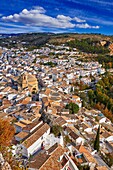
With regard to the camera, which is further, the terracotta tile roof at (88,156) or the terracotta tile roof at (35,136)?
the terracotta tile roof at (88,156)

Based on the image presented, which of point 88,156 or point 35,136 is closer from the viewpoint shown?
point 35,136

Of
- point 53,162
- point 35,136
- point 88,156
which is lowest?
point 88,156

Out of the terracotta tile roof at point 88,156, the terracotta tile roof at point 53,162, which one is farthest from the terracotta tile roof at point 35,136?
the terracotta tile roof at point 88,156

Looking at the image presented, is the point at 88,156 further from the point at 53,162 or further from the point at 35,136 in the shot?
the point at 53,162

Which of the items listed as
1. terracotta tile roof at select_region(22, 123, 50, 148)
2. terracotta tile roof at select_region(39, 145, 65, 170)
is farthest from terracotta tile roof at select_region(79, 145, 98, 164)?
terracotta tile roof at select_region(22, 123, 50, 148)

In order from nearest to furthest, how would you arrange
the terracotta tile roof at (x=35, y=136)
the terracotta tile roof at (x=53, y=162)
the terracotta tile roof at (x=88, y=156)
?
the terracotta tile roof at (x=53, y=162) → the terracotta tile roof at (x=35, y=136) → the terracotta tile roof at (x=88, y=156)

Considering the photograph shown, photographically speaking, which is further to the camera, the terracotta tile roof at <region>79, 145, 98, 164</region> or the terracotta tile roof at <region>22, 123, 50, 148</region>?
the terracotta tile roof at <region>79, 145, 98, 164</region>

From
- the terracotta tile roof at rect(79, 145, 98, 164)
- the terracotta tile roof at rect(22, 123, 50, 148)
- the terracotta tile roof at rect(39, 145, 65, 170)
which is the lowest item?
the terracotta tile roof at rect(79, 145, 98, 164)

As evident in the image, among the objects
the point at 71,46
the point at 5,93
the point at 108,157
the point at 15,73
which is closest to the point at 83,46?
the point at 71,46

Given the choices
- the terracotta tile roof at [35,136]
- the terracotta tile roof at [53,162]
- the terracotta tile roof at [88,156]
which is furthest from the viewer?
the terracotta tile roof at [88,156]

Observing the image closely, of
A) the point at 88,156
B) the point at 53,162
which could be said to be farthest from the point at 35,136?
the point at 88,156

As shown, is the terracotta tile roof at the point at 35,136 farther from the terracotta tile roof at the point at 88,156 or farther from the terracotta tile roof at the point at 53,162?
the terracotta tile roof at the point at 88,156

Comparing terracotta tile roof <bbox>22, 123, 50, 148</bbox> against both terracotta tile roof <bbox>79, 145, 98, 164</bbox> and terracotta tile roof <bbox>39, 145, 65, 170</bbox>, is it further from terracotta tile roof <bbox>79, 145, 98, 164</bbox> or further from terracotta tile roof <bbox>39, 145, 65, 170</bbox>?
terracotta tile roof <bbox>79, 145, 98, 164</bbox>

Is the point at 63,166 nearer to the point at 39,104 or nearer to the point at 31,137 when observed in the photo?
the point at 31,137
